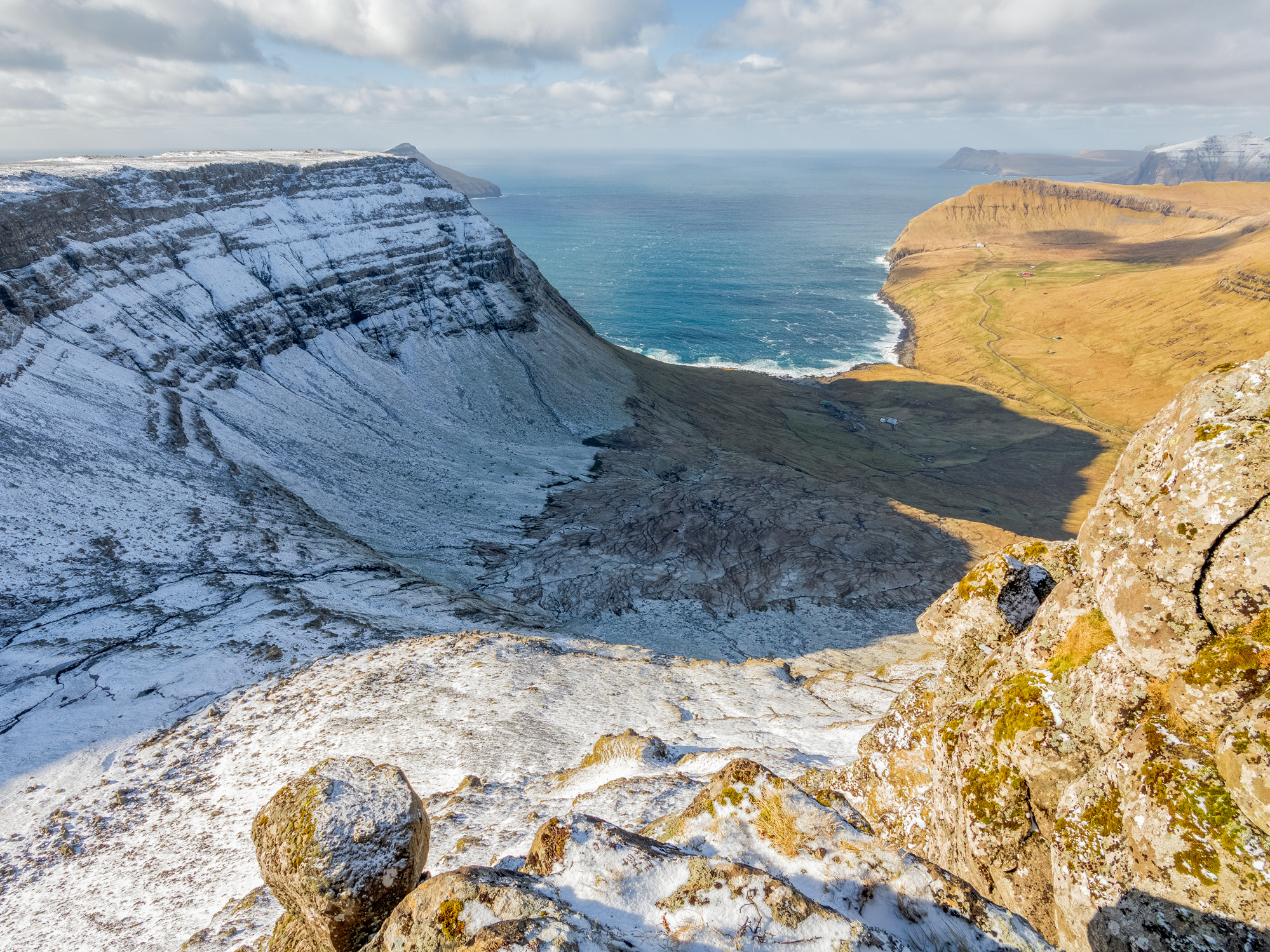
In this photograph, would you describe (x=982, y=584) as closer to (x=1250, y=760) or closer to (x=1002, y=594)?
(x=1002, y=594)

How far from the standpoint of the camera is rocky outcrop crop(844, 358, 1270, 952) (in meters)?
9.59

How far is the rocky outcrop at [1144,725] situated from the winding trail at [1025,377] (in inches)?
4493

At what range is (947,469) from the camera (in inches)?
3625

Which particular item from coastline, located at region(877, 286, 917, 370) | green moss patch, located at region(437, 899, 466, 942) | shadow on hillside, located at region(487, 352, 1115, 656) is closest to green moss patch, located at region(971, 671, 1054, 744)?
green moss patch, located at region(437, 899, 466, 942)

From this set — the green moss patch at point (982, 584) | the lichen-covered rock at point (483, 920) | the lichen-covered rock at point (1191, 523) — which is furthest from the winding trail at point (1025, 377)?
the lichen-covered rock at point (483, 920)

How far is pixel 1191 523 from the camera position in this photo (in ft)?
35.4

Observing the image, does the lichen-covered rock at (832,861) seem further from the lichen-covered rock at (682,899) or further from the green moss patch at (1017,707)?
the green moss patch at (1017,707)

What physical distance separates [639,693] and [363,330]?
6324cm

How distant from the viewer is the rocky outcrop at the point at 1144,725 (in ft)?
31.5

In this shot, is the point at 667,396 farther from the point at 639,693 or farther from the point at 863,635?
the point at 639,693

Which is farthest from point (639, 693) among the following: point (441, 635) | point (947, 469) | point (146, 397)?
point (947, 469)

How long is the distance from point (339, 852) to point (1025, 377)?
5942 inches

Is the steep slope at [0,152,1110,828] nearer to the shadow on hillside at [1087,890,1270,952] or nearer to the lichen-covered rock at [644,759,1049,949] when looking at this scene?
the lichen-covered rock at [644,759,1049,949]

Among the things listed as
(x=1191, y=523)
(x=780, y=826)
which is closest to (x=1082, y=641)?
(x=1191, y=523)
